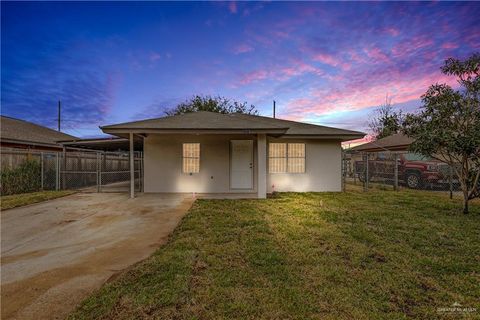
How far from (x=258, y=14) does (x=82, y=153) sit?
12.0 meters

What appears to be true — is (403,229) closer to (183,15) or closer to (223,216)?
(223,216)

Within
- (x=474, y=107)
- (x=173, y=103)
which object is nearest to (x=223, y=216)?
(x=474, y=107)

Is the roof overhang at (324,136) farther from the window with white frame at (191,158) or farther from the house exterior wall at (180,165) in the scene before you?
the window with white frame at (191,158)

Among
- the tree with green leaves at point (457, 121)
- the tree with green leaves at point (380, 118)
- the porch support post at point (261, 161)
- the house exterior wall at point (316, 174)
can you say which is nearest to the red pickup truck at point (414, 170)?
the house exterior wall at point (316, 174)

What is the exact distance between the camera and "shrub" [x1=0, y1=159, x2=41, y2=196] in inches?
382

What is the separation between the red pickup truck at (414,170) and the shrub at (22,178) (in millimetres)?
16025

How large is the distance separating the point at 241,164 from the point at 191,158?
2.20 metres

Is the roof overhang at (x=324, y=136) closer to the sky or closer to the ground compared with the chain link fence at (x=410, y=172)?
closer to the sky

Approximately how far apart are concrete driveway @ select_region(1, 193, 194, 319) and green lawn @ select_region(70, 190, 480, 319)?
0.38 meters

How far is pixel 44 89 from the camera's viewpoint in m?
26.4

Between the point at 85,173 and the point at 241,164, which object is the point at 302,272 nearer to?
the point at 241,164

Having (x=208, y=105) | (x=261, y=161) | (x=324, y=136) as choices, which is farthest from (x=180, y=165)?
(x=208, y=105)

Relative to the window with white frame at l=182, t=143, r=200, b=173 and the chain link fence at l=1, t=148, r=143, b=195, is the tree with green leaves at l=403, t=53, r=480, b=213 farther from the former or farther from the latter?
the chain link fence at l=1, t=148, r=143, b=195

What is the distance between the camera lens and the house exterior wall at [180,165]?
10219 millimetres
